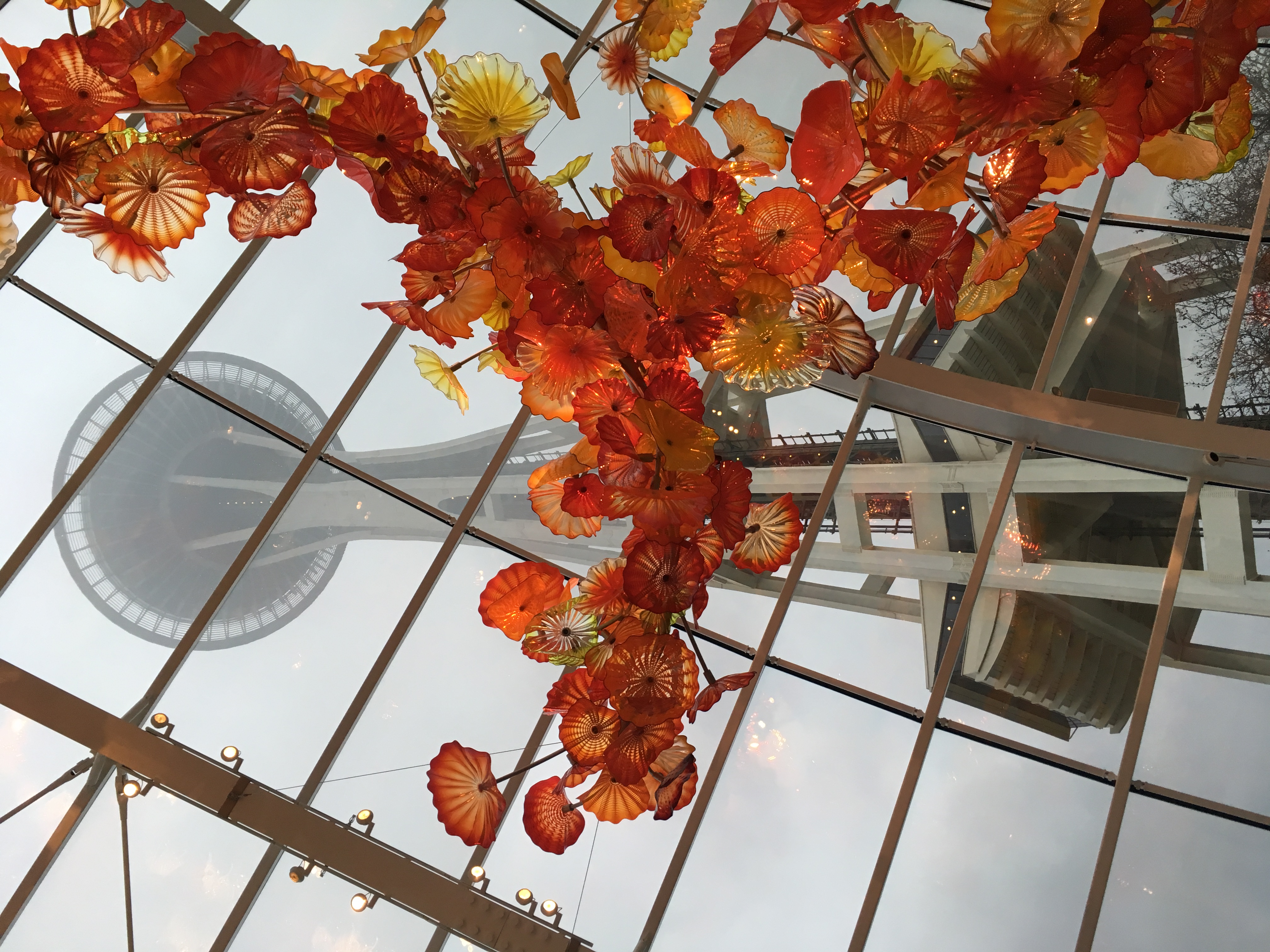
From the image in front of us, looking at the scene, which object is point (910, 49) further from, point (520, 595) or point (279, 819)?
point (279, 819)

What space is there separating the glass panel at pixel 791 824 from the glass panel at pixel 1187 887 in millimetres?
1601

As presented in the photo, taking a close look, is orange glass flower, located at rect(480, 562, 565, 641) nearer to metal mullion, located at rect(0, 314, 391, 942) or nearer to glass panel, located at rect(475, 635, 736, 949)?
glass panel, located at rect(475, 635, 736, 949)

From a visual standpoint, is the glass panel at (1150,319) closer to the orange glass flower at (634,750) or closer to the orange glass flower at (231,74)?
the orange glass flower at (634,750)

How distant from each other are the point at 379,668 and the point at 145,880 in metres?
1.95

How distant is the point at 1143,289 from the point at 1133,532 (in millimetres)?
2088

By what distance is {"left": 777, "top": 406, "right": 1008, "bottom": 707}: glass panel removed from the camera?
22.7 ft

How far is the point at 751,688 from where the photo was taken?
680cm

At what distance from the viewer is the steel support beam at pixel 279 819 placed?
5.83 meters

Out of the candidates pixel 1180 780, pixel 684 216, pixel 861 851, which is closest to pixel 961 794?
pixel 861 851

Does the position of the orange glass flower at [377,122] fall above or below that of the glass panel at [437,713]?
above

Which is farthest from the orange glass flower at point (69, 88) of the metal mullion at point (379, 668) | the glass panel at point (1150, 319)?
the glass panel at point (1150, 319)

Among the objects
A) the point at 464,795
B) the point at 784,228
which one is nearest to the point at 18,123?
the point at 784,228

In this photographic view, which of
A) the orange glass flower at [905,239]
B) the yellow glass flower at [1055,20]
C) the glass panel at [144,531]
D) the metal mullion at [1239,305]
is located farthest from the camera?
the metal mullion at [1239,305]

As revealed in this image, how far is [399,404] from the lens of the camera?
274 inches
